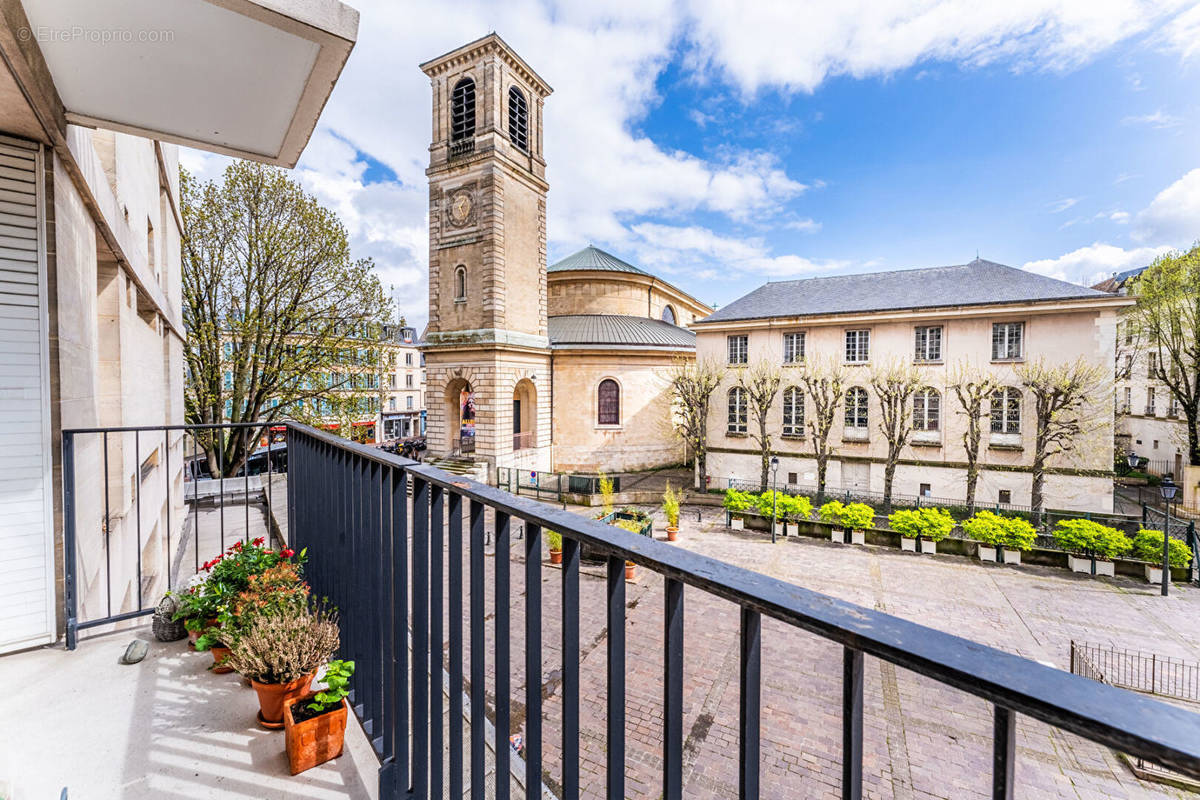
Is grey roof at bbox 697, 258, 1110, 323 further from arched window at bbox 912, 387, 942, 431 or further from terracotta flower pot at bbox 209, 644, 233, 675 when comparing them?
terracotta flower pot at bbox 209, 644, 233, 675

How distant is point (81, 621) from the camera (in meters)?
3.38

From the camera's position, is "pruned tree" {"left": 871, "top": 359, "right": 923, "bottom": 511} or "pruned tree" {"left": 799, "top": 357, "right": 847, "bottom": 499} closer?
"pruned tree" {"left": 871, "top": 359, "right": 923, "bottom": 511}

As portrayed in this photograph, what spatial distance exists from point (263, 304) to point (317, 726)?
51.4ft

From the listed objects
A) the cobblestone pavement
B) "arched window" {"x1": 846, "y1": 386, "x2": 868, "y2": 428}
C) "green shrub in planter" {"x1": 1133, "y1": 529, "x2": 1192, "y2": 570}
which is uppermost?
"arched window" {"x1": 846, "y1": 386, "x2": 868, "y2": 428}

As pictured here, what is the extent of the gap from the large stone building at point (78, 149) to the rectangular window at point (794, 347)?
23738 mm

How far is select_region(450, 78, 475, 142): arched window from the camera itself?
23.0m

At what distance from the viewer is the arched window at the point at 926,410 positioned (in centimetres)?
2161

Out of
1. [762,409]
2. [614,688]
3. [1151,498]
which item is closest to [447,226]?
[762,409]

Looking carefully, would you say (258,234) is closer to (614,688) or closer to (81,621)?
(81,621)

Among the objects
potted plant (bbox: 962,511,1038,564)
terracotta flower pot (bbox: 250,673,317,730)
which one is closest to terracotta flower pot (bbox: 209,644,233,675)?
terracotta flower pot (bbox: 250,673,317,730)

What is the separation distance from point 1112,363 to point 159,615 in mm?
27574

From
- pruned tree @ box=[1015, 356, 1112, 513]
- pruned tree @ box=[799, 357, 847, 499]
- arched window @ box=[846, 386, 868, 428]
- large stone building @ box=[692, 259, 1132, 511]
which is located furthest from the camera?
arched window @ box=[846, 386, 868, 428]

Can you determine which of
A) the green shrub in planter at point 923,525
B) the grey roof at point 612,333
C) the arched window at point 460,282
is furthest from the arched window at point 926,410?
the arched window at point 460,282

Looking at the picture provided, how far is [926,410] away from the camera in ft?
71.6
